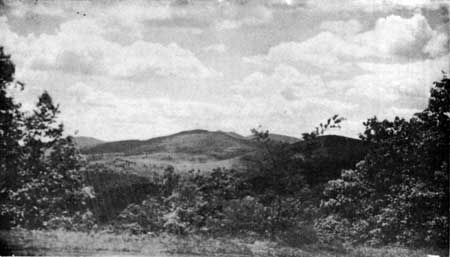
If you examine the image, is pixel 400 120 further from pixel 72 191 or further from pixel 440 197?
pixel 72 191

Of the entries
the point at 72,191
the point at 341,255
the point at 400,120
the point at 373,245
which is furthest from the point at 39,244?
the point at 400,120

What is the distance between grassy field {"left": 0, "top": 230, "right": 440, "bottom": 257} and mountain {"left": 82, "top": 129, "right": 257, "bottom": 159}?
257 cm

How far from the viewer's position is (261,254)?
9125 millimetres

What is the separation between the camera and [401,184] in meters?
10.1

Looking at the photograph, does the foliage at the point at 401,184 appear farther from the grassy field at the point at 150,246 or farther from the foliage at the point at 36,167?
the foliage at the point at 36,167

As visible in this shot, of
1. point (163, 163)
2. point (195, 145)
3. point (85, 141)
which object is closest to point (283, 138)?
point (195, 145)

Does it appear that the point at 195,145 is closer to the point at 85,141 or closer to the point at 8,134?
the point at 85,141

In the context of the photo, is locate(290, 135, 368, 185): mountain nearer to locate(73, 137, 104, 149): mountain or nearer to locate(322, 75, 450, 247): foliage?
locate(322, 75, 450, 247): foliage

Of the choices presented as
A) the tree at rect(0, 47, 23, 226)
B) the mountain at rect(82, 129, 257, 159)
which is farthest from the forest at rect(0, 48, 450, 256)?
the mountain at rect(82, 129, 257, 159)

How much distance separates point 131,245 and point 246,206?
2.47 metres

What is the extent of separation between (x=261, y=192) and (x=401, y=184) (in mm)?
2913

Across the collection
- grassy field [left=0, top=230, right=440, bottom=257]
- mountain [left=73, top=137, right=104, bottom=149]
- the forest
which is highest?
mountain [left=73, top=137, right=104, bottom=149]

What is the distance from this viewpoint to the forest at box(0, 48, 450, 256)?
927 centimetres

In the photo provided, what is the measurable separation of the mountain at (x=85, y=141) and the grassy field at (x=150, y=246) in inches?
74.9
